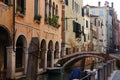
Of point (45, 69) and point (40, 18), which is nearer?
point (40, 18)

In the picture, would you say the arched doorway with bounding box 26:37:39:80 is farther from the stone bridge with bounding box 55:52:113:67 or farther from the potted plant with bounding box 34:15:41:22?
the stone bridge with bounding box 55:52:113:67

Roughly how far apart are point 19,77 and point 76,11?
20.3 m

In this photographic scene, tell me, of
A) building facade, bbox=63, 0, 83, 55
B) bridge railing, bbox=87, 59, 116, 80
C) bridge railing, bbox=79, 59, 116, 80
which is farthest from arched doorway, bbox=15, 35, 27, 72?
building facade, bbox=63, 0, 83, 55

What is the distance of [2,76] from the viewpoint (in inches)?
712

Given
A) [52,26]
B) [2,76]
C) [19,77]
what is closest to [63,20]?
[52,26]

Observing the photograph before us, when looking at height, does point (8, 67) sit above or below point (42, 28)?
below

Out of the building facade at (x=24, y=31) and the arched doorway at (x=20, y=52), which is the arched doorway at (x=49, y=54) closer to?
the building facade at (x=24, y=31)

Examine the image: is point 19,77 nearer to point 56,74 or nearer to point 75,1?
point 56,74

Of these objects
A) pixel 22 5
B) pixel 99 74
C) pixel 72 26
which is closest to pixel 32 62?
pixel 99 74

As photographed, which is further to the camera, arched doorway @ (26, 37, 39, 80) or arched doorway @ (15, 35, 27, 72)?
arched doorway @ (15, 35, 27, 72)

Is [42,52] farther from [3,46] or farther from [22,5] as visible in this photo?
[3,46]

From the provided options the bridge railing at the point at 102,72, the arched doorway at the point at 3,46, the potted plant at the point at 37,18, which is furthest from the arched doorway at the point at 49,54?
the bridge railing at the point at 102,72

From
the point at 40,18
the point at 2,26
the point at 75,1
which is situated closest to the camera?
the point at 2,26

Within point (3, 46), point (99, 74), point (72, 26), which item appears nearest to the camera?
point (99, 74)
